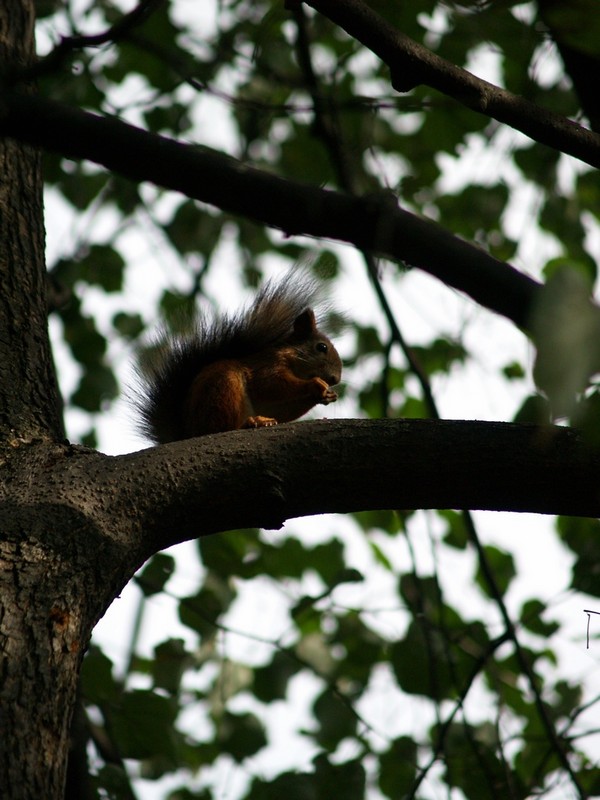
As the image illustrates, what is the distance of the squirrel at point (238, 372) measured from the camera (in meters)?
2.62

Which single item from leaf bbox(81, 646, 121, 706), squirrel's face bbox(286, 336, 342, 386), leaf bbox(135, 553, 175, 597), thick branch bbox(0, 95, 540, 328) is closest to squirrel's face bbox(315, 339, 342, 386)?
squirrel's face bbox(286, 336, 342, 386)

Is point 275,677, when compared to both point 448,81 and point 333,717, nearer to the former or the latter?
point 333,717

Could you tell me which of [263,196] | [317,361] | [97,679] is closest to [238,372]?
[317,361]

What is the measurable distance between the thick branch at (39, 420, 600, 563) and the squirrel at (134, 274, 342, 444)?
1.01m

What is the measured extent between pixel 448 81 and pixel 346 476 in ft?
2.24

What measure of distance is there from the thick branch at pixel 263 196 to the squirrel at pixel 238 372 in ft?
2.90

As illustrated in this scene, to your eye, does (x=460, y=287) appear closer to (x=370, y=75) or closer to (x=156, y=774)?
(x=156, y=774)

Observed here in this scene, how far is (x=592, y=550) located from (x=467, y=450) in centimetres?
132

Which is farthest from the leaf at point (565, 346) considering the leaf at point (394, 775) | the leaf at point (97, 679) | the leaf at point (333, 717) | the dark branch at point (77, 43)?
the leaf at point (394, 775)

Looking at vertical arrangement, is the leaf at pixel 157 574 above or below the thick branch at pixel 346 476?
above

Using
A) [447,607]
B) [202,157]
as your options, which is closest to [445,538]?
[447,607]

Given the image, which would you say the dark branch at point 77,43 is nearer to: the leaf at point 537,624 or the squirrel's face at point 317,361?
the squirrel's face at point 317,361

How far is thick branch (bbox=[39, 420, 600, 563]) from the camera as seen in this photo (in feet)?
4.92

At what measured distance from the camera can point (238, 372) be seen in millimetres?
2801
